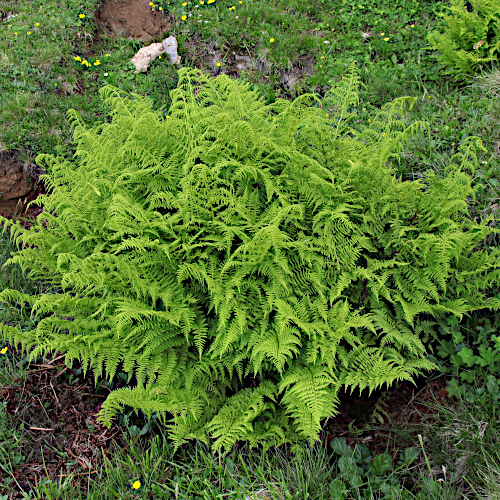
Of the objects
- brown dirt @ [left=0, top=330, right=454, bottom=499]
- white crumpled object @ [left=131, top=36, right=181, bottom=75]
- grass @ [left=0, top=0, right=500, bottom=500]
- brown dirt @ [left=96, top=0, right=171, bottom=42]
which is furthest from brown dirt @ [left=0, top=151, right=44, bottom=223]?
brown dirt @ [left=96, top=0, right=171, bottom=42]

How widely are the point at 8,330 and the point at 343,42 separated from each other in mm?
5045

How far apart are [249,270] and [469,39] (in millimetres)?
4109

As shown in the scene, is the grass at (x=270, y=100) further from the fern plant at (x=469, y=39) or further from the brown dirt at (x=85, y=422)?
the fern plant at (x=469, y=39)

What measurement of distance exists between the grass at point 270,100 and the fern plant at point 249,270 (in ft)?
1.04

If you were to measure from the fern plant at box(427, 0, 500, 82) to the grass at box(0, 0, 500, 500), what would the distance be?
0.60 ft

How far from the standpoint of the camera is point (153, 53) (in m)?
5.47

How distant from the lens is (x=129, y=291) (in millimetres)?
2900

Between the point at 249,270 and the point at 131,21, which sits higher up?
the point at 131,21

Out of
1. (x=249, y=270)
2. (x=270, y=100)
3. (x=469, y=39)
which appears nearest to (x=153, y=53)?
(x=270, y=100)

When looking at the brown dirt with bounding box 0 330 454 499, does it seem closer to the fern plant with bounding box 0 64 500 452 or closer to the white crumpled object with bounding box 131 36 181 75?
the fern plant with bounding box 0 64 500 452

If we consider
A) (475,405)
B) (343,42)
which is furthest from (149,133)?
(343,42)

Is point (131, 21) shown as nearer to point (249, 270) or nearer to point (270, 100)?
point (270, 100)

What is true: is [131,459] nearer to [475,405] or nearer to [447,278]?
[475,405]

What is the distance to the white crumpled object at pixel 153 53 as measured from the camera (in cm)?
542
